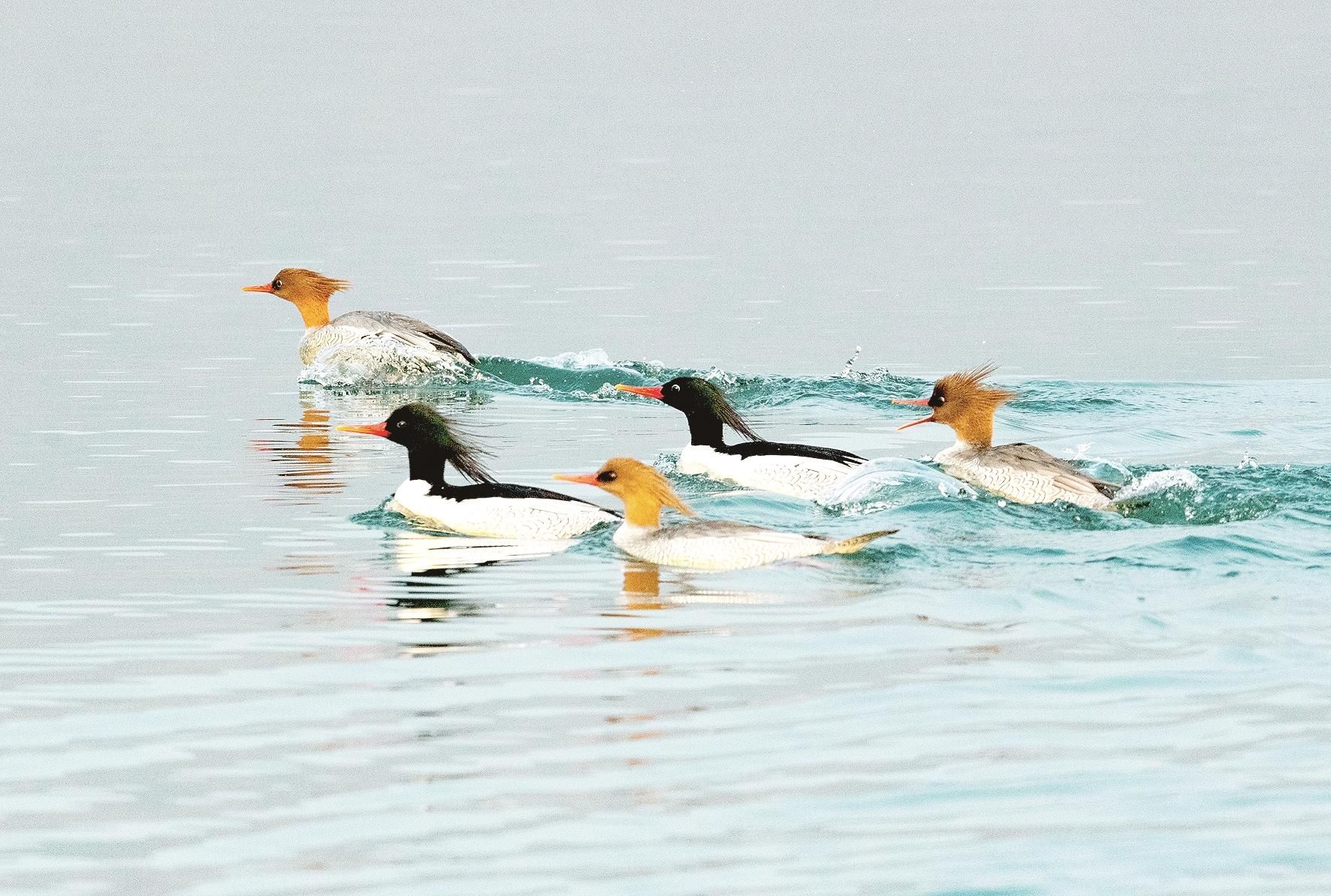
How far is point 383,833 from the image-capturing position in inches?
257

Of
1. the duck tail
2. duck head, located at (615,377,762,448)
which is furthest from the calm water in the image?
duck head, located at (615,377,762,448)

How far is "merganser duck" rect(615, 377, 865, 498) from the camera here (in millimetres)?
12977

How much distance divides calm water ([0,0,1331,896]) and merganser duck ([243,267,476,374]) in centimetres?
53

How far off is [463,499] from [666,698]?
412cm

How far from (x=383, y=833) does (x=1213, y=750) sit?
9.36 ft

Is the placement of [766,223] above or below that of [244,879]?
above

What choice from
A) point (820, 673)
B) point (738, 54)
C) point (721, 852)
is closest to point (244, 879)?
point (721, 852)

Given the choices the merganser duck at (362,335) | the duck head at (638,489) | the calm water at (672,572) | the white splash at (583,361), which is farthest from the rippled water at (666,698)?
the merganser duck at (362,335)

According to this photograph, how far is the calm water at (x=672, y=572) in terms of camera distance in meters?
6.55

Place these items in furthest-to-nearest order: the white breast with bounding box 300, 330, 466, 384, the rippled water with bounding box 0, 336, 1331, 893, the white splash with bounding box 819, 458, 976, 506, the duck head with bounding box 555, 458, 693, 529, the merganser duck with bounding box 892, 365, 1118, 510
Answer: the white breast with bounding box 300, 330, 466, 384, the white splash with bounding box 819, 458, 976, 506, the merganser duck with bounding box 892, 365, 1118, 510, the duck head with bounding box 555, 458, 693, 529, the rippled water with bounding box 0, 336, 1331, 893

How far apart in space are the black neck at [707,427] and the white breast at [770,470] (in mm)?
55

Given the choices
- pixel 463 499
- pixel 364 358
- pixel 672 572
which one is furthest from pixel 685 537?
pixel 364 358

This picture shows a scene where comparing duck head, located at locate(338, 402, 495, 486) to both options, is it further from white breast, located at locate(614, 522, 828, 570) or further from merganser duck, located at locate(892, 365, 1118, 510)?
merganser duck, located at locate(892, 365, 1118, 510)

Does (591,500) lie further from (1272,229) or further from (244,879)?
(1272,229)
